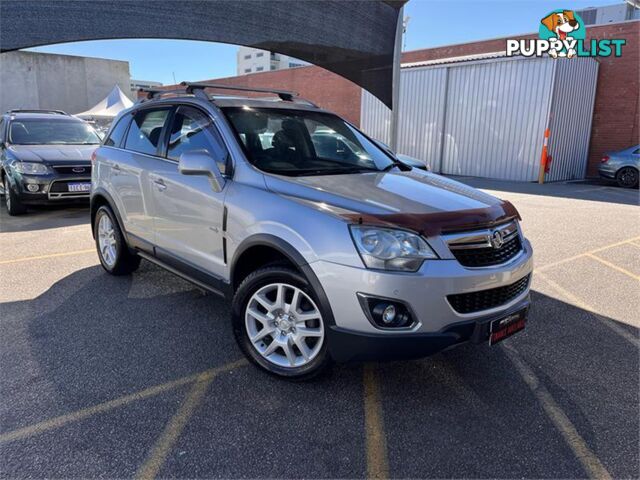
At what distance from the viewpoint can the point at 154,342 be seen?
3.56m

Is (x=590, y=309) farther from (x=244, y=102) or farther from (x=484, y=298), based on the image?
(x=244, y=102)

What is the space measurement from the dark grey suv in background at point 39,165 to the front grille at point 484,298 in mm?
7488

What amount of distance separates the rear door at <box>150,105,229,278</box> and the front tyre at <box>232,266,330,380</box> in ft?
1.47

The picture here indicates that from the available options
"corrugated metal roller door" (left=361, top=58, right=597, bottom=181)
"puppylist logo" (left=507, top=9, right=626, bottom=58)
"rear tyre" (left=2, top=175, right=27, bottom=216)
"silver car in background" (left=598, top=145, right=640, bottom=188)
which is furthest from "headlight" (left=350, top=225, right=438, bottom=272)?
"puppylist logo" (left=507, top=9, right=626, bottom=58)

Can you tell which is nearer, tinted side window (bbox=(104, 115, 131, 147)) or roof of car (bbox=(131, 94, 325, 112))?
roof of car (bbox=(131, 94, 325, 112))

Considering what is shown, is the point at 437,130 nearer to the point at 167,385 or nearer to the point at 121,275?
the point at 121,275

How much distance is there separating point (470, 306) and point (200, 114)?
8.14 ft

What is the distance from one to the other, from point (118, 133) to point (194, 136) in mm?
1591

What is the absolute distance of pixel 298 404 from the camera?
280 cm

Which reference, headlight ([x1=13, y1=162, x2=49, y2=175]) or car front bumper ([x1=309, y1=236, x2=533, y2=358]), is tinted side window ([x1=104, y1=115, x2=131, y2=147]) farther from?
headlight ([x1=13, y1=162, x2=49, y2=175])

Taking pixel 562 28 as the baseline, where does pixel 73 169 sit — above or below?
below

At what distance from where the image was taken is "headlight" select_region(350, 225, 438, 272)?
8.21ft

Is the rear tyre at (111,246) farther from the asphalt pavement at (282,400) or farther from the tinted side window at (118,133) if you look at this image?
the tinted side window at (118,133)

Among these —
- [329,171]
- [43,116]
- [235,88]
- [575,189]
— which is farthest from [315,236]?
[575,189]
